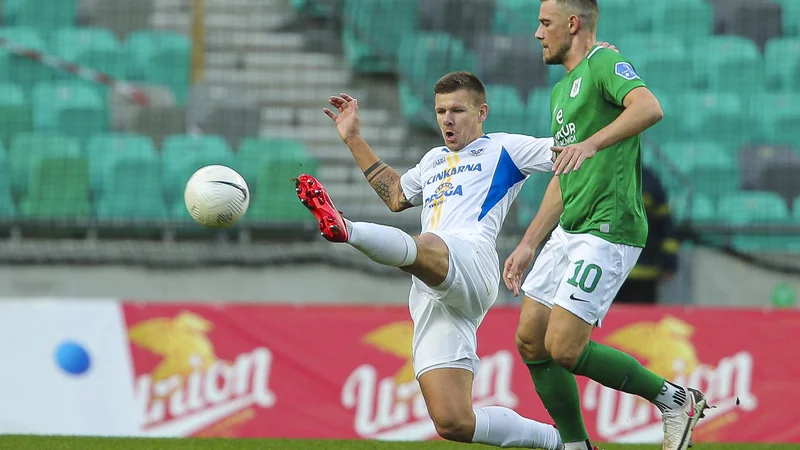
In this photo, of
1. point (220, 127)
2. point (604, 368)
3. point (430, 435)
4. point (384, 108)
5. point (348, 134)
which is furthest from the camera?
point (384, 108)

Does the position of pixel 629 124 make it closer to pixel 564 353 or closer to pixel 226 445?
pixel 564 353

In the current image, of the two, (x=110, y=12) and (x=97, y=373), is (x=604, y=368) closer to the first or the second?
(x=97, y=373)

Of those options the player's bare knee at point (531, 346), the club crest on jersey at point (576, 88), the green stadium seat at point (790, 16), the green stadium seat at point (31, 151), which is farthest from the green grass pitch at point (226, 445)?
the green stadium seat at point (790, 16)

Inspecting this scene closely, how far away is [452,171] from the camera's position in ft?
19.1

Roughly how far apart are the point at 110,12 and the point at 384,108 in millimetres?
3633

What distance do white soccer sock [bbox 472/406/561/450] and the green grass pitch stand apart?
0.99 meters

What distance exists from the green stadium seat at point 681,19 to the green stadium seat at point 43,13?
7063mm

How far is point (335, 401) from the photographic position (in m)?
8.99

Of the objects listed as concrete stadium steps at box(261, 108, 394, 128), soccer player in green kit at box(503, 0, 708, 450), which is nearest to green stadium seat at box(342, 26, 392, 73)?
concrete stadium steps at box(261, 108, 394, 128)

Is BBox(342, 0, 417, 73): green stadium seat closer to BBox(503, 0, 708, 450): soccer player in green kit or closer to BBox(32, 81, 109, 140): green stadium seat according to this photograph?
BBox(32, 81, 109, 140): green stadium seat

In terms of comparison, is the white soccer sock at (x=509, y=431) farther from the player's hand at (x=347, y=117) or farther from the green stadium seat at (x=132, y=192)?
the green stadium seat at (x=132, y=192)

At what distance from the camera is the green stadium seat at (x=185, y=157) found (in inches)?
455

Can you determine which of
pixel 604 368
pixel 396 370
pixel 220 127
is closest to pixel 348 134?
pixel 604 368

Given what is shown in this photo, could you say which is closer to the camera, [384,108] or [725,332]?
[725,332]
